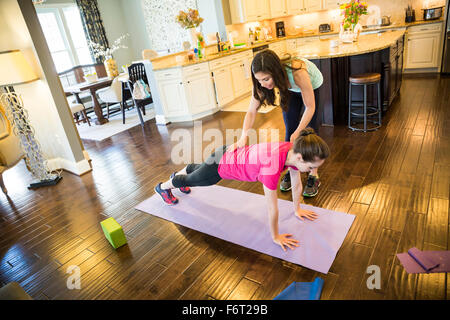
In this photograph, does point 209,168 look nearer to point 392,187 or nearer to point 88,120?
point 392,187

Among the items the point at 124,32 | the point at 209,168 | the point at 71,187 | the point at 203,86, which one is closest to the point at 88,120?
the point at 203,86

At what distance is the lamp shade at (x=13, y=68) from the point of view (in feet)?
9.56

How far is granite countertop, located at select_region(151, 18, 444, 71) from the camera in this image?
3.34m

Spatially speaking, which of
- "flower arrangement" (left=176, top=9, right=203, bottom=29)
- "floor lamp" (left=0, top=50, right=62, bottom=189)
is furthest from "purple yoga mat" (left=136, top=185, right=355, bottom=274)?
"flower arrangement" (left=176, top=9, right=203, bottom=29)

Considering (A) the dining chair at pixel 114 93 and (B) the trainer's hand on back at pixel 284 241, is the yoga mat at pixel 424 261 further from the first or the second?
(A) the dining chair at pixel 114 93

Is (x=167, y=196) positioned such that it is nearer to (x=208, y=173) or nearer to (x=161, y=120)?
(x=208, y=173)

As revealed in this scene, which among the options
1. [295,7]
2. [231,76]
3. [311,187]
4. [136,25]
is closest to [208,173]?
[311,187]

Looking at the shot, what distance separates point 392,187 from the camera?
237 cm

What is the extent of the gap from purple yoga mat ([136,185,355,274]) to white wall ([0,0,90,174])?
149cm

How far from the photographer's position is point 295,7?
6520mm

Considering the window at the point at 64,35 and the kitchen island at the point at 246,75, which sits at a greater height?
the window at the point at 64,35

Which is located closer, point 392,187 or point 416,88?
point 392,187

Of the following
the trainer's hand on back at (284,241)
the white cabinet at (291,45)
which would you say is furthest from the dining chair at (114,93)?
the trainer's hand on back at (284,241)
